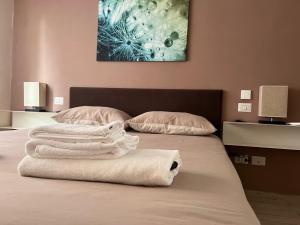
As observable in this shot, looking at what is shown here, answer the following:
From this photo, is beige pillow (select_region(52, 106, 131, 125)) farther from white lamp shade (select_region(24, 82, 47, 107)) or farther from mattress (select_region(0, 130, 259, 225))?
mattress (select_region(0, 130, 259, 225))

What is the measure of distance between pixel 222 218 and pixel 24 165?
735 mm

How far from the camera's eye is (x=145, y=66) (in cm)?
306

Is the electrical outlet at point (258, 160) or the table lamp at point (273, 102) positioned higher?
the table lamp at point (273, 102)

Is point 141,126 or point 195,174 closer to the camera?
point 195,174

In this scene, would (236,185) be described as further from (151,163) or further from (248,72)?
(248,72)

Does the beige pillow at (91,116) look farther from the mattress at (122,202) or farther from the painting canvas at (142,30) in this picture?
the mattress at (122,202)

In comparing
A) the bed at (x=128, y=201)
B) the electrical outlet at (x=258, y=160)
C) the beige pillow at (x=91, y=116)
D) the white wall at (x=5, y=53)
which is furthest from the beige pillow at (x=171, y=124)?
the white wall at (x=5, y=53)

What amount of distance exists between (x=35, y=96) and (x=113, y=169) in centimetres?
263

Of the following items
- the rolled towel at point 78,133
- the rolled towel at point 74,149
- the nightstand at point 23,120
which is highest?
the rolled towel at point 78,133

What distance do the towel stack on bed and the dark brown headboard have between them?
177 centimetres

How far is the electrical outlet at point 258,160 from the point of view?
2.76 meters

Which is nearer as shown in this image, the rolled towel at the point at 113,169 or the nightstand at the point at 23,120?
the rolled towel at the point at 113,169

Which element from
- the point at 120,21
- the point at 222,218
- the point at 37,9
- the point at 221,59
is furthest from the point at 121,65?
the point at 222,218

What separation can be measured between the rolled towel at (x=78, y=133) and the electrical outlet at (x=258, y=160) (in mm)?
2038
